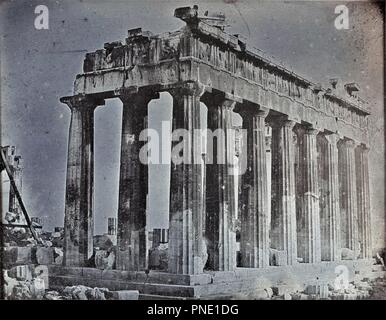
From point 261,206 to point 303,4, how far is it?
409cm

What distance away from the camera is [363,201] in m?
14.6

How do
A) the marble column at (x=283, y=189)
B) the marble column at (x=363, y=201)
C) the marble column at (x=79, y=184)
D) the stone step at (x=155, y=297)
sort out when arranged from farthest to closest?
the marble column at (x=283, y=189) → the marble column at (x=363, y=201) → the marble column at (x=79, y=184) → the stone step at (x=155, y=297)

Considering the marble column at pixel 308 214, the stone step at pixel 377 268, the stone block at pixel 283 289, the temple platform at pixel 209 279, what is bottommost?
the stone block at pixel 283 289

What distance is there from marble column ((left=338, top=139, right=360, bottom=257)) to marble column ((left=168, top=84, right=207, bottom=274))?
11.9ft

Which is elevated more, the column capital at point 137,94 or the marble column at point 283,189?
the column capital at point 137,94

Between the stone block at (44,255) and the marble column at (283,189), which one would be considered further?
the marble column at (283,189)

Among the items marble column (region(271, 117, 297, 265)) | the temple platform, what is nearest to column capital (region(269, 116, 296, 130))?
marble column (region(271, 117, 297, 265))

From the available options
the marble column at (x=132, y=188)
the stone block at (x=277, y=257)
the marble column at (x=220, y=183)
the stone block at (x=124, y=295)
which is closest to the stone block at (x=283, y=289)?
the marble column at (x=220, y=183)

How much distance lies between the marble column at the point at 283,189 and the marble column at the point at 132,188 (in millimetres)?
3107

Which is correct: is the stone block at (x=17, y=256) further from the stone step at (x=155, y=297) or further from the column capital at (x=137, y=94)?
the column capital at (x=137, y=94)

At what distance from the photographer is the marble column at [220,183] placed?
13.6 m

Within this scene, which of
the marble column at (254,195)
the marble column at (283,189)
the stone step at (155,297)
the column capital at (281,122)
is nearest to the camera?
the stone step at (155,297)

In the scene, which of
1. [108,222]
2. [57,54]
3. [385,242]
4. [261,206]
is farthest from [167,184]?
[385,242]

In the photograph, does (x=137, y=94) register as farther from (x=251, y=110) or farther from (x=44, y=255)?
(x=44, y=255)
